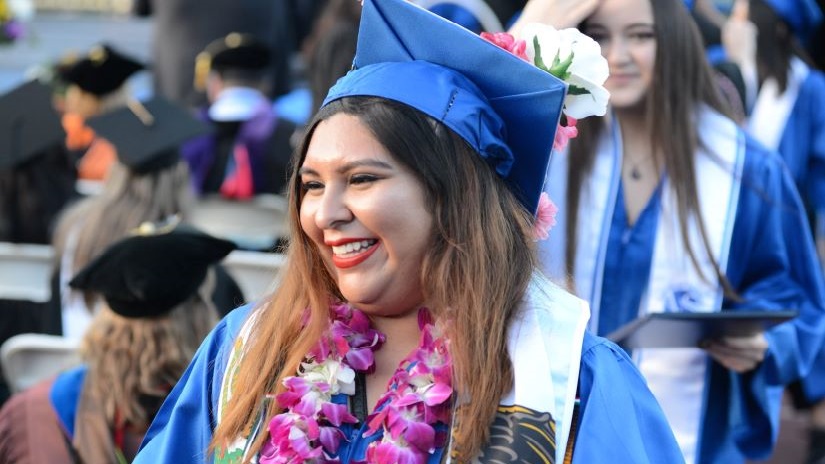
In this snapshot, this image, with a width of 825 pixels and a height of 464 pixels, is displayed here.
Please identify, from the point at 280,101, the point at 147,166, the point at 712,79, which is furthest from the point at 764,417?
the point at 280,101

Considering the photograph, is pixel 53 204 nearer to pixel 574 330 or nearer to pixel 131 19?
pixel 574 330

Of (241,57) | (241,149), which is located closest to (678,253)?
(241,149)

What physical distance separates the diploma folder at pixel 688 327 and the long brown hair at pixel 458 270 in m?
0.94

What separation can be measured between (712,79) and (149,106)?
2785 millimetres

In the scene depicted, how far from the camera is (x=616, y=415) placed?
2.62 meters

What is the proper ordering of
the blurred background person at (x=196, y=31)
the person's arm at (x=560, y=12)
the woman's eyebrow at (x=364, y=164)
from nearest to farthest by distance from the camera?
the woman's eyebrow at (x=364, y=164)
the person's arm at (x=560, y=12)
the blurred background person at (x=196, y=31)

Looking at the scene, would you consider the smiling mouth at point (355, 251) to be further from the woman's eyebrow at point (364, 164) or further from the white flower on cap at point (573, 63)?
the white flower on cap at point (573, 63)

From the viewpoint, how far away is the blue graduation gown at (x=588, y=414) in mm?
2594

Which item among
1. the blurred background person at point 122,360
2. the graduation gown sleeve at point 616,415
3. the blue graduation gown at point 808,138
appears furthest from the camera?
the blue graduation gown at point 808,138

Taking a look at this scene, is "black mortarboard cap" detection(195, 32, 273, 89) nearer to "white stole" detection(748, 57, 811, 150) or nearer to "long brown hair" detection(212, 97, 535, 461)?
"white stole" detection(748, 57, 811, 150)

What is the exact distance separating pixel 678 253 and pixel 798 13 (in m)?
2.99

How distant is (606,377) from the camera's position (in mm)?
2670

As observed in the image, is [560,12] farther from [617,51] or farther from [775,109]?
[775,109]

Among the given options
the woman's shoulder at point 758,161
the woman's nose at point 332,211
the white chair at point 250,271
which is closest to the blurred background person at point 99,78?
the white chair at point 250,271
